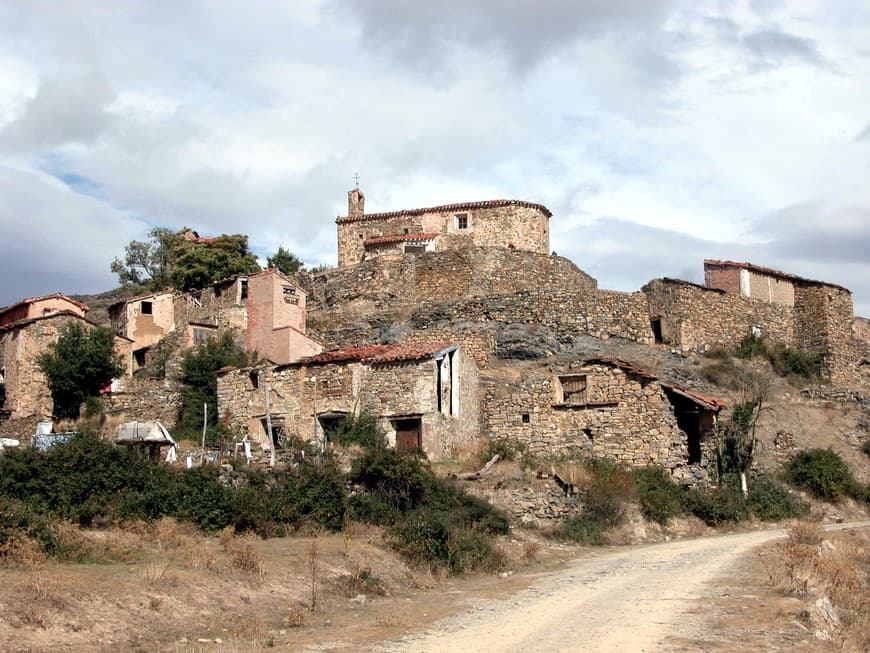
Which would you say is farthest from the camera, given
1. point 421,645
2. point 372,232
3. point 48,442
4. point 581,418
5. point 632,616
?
point 372,232

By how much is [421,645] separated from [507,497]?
12.6 m

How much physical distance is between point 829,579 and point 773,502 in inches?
472

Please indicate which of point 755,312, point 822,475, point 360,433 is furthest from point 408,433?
point 755,312

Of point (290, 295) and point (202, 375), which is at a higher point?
point (290, 295)

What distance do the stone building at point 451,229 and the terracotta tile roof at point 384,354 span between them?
60.5 feet

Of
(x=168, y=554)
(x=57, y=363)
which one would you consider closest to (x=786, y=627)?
(x=168, y=554)

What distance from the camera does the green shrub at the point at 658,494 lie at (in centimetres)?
→ 2814

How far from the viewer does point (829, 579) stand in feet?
61.3

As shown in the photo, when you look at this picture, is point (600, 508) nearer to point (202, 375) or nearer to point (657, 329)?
point (657, 329)

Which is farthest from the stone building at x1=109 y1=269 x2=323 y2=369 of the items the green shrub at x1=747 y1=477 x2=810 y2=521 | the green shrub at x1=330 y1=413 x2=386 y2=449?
the green shrub at x1=747 y1=477 x2=810 y2=521

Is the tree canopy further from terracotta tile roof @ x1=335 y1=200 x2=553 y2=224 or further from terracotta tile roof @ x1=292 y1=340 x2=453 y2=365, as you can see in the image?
terracotta tile roof @ x1=292 y1=340 x2=453 y2=365

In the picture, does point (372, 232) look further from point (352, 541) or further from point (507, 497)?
point (352, 541)

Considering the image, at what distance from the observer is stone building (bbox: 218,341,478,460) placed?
30.6m

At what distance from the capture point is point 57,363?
38.6 metres
